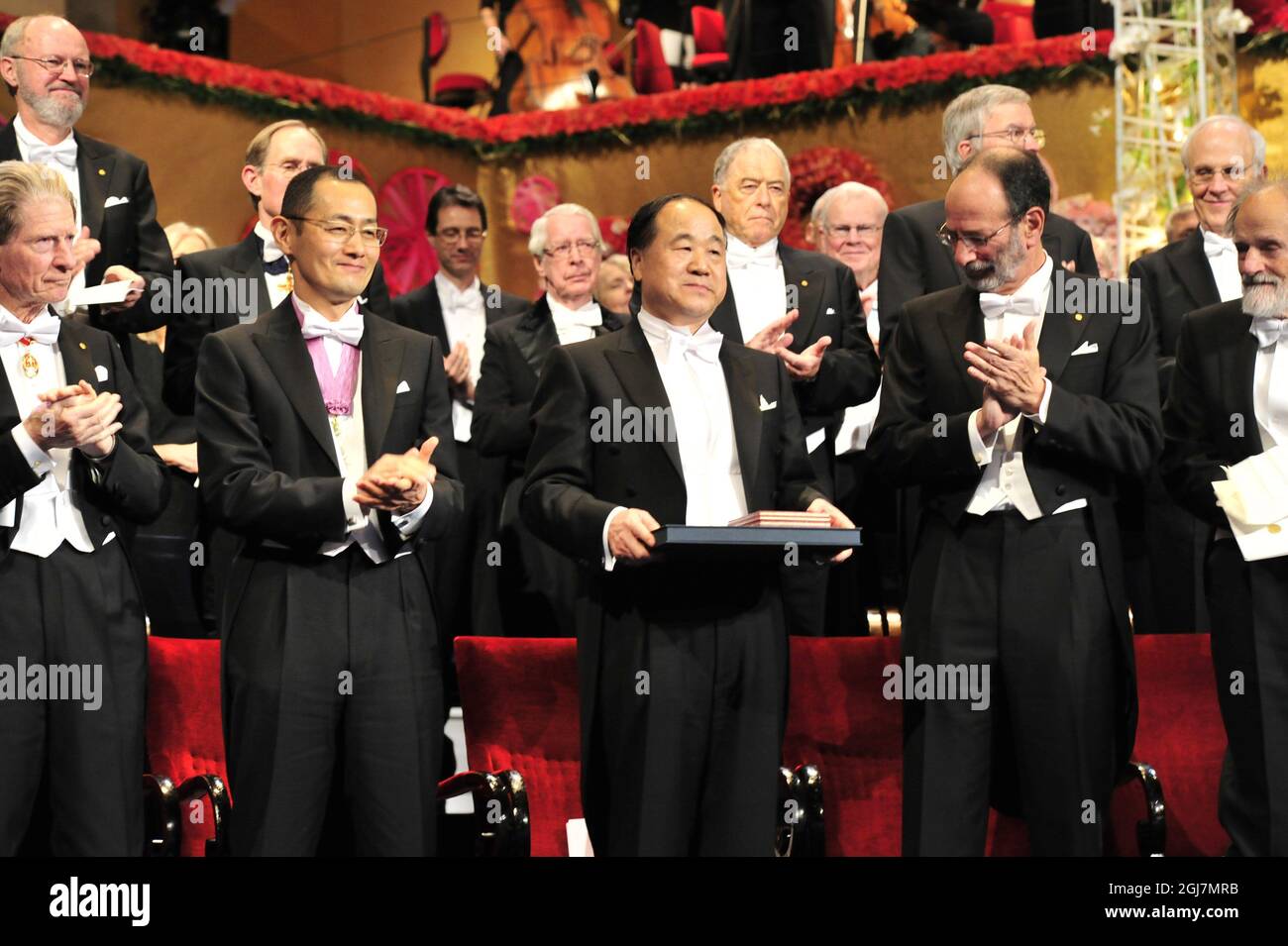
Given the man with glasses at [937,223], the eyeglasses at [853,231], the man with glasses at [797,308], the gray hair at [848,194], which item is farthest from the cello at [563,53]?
the man with glasses at [937,223]

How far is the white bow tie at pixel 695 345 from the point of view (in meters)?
3.70

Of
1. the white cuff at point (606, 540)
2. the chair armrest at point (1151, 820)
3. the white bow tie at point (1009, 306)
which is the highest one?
the white bow tie at point (1009, 306)

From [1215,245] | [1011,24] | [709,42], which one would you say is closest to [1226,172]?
[1215,245]

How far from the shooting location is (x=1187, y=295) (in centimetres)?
471

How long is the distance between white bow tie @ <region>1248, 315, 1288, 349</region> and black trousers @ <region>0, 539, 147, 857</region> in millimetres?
2670

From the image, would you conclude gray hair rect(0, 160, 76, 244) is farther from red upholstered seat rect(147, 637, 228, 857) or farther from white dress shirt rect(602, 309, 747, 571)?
white dress shirt rect(602, 309, 747, 571)

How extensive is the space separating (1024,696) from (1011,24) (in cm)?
850

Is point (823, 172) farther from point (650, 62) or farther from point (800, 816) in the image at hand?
point (800, 816)

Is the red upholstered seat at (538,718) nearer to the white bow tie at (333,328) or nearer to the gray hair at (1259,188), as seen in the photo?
the white bow tie at (333,328)

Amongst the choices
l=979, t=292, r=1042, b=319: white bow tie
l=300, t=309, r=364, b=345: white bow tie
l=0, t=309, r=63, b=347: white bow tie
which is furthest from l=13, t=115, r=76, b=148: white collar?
l=979, t=292, r=1042, b=319: white bow tie

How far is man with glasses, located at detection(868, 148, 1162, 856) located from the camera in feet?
11.5

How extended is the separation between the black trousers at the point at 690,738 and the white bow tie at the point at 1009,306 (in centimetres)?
89

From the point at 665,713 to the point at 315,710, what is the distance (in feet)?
2.41
